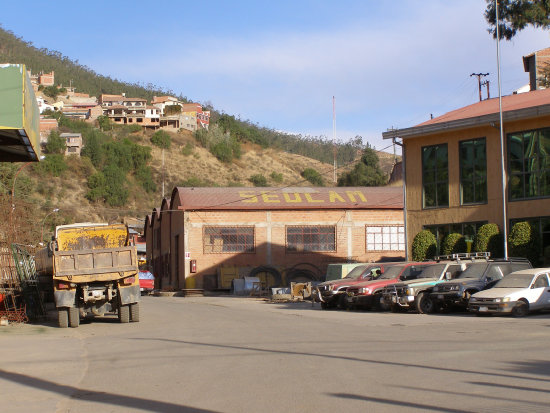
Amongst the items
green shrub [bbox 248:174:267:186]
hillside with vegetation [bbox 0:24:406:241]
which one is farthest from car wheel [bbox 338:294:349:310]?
green shrub [bbox 248:174:267:186]

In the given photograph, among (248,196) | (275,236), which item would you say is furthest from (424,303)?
(248,196)

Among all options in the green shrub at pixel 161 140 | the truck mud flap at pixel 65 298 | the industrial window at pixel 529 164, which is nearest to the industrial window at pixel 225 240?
the industrial window at pixel 529 164

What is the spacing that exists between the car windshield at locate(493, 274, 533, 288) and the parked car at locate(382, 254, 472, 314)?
2305 mm

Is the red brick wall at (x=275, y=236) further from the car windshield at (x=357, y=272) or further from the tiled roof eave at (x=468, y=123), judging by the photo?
the car windshield at (x=357, y=272)

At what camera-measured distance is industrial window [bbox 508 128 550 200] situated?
29.9 meters

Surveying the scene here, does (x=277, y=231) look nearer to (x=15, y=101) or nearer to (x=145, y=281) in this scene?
(x=145, y=281)

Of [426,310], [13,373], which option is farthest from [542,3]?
[13,373]

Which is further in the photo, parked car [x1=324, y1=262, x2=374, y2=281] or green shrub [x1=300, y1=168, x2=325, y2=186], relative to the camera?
green shrub [x1=300, y1=168, x2=325, y2=186]

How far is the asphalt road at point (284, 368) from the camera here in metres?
9.19

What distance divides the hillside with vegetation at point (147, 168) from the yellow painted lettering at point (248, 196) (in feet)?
78.4

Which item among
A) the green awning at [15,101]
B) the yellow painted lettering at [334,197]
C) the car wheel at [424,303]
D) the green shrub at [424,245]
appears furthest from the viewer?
the yellow painted lettering at [334,197]

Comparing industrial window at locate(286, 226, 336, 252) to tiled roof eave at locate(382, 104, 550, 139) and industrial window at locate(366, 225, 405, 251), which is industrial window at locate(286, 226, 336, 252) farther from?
tiled roof eave at locate(382, 104, 550, 139)

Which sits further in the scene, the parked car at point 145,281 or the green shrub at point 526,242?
the parked car at point 145,281

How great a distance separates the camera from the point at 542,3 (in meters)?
33.0
